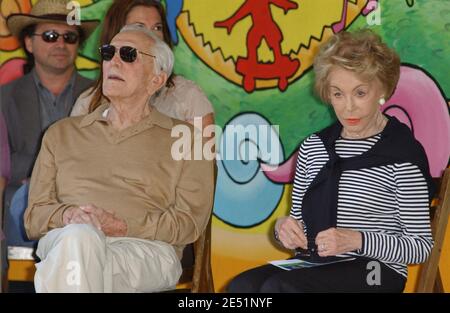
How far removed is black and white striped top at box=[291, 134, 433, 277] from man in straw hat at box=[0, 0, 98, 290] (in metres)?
1.54

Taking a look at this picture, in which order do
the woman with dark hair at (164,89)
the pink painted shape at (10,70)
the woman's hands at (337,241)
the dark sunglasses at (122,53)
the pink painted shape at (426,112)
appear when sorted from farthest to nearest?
the pink painted shape at (10,70)
the pink painted shape at (426,112)
the woman with dark hair at (164,89)
the dark sunglasses at (122,53)
the woman's hands at (337,241)

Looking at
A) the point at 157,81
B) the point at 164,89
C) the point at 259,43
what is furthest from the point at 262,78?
the point at 157,81

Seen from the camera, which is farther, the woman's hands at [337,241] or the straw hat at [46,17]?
the straw hat at [46,17]

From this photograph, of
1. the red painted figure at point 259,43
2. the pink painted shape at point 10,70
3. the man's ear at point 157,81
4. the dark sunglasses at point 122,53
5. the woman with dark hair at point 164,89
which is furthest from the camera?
the pink painted shape at point 10,70

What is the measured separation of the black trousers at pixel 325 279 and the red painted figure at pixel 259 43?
1.35 metres

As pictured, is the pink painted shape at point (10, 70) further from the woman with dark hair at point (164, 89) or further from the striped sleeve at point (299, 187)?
the striped sleeve at point (299, 187)

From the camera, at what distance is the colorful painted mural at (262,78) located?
3.70 metres

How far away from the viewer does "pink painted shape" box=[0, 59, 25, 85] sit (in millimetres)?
3969

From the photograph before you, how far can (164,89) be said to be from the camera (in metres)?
3.54

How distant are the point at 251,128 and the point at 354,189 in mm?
1169

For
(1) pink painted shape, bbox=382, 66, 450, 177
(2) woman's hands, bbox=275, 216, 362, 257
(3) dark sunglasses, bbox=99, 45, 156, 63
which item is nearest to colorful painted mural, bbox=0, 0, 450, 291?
(1) pink painted shape, bbox=382, 66, 450, 177

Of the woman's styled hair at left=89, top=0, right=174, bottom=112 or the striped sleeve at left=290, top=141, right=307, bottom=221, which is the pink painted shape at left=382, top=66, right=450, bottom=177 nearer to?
the striped sleeve at left=290, top=141, right=307, bottom=221

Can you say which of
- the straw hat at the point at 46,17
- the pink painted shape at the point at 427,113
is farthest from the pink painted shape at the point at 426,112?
the straw hat at the point at 46,17

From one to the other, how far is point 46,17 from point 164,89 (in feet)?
2.45
